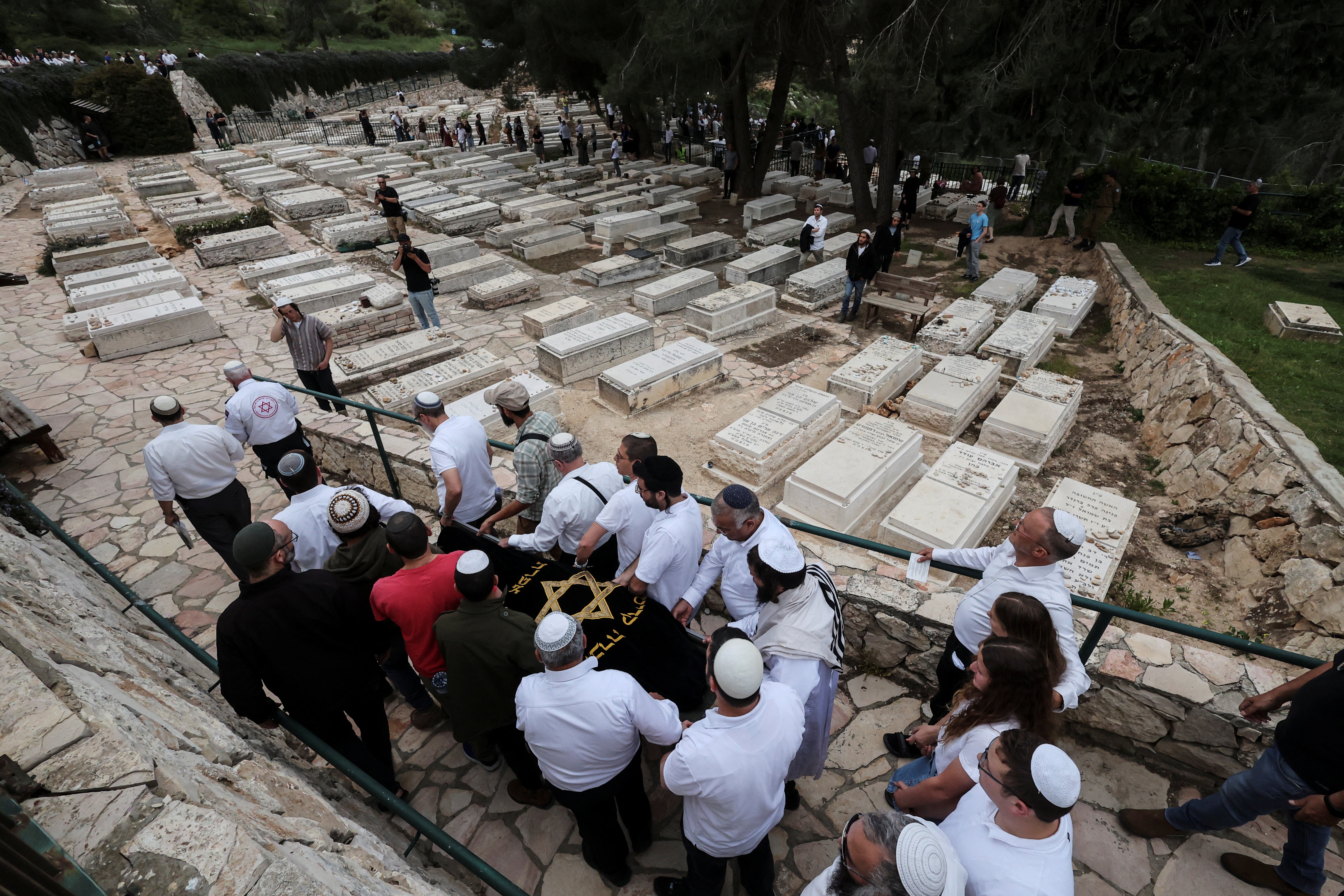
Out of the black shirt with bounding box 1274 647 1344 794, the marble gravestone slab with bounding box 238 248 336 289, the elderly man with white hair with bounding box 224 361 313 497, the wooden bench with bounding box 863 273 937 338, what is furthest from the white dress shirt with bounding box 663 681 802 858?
the marble gravestone slab with bounding box 238 248 336 289

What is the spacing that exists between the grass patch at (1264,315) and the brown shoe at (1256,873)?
4464 mm

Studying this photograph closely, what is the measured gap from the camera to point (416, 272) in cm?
847

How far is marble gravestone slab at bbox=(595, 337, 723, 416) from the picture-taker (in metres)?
7.69

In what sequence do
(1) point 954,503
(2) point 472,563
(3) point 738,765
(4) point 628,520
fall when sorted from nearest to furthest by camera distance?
(3) point 738,765 → (2) point 472,563 → (4) point 628,520 → (1) point 954,503

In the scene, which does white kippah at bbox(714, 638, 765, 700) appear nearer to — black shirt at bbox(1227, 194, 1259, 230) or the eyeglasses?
the eyeglasses

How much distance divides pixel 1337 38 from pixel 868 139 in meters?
8.19

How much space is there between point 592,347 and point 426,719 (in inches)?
223

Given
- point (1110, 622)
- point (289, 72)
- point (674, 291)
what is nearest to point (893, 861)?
point (1110, 622)

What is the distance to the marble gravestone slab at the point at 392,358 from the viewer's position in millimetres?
8031

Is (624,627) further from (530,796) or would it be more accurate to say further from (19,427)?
→ (19,427)

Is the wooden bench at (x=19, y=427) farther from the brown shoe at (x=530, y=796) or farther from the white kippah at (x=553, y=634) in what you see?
the white kippah at (x=553, y=634)

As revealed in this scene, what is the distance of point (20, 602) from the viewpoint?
2.45 metres

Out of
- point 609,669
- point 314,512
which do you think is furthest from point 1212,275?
point 314,512

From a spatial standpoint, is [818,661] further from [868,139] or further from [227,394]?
[868,139]
